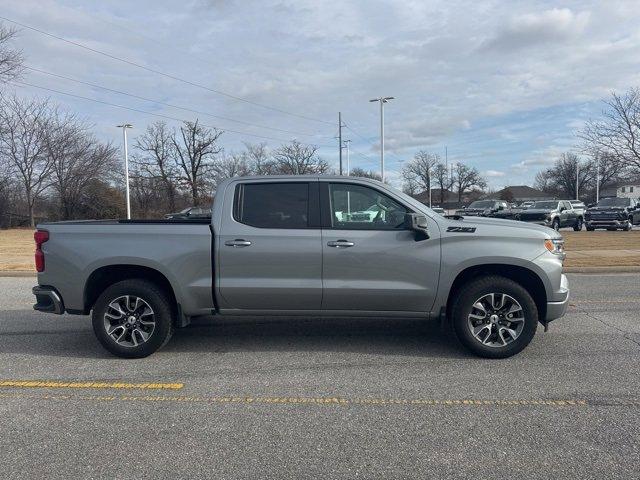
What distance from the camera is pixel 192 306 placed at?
204 inches

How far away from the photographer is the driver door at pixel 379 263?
4.98 m

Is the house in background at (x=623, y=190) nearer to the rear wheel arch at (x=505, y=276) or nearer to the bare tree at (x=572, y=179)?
the bare tree at (x=572, y=179)

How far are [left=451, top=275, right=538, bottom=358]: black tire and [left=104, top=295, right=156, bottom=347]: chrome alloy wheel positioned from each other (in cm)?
318

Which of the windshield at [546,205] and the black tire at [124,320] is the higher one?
the windshield at [546,205]

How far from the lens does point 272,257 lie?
5043 mm

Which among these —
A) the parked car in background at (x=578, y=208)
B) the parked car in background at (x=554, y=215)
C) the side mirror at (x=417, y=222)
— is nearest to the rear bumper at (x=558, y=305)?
the side mirror at (x=417, y=222)

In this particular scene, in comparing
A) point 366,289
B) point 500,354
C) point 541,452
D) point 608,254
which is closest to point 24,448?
point 366,289

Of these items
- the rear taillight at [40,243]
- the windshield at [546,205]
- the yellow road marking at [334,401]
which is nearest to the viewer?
the yellow road marking at [334,401]

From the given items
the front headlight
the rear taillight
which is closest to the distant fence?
the rear taillight

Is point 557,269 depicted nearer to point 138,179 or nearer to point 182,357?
point 182,357

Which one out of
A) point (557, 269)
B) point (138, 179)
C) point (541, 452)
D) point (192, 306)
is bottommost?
point (541, 452)

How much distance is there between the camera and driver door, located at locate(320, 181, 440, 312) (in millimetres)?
4984

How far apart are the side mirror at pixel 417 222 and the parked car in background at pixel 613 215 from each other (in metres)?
25.1

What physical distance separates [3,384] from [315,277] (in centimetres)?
305
